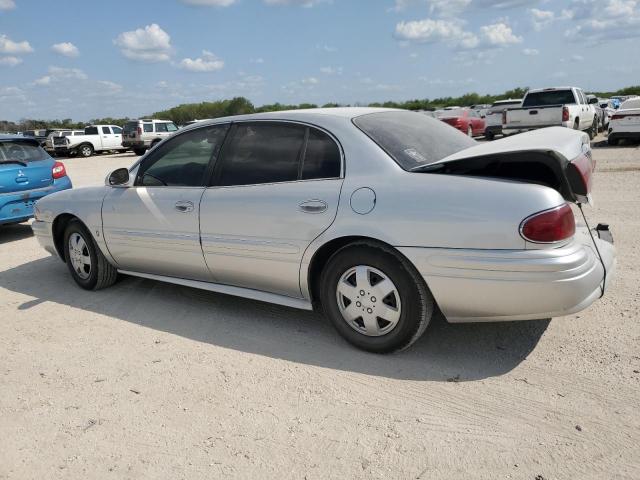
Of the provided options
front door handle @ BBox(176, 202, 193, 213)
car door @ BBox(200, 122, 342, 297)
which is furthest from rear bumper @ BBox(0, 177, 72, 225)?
car door @ BBox(200, 122, 342, 297)

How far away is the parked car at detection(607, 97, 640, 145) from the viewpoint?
16531mm

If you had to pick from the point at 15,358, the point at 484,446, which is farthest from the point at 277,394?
the point at 15,358

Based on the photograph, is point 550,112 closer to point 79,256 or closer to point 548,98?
point 548,98

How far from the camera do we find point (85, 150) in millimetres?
30500

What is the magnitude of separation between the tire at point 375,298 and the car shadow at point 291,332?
15 cm

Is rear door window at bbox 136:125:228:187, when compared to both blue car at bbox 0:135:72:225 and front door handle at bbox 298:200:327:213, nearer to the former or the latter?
front door handle at bbox 298:200:327:213

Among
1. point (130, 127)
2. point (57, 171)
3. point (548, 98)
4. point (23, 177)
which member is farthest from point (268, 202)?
point (130, 127)

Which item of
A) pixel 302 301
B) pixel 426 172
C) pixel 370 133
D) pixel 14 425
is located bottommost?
pixel 14 425

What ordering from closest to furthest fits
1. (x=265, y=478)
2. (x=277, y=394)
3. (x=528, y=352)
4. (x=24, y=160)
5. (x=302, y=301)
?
(x=265, y=478)
(x=277, y=394)
(x=528, y=352)
(x=302, y=301)
(x=24, y=160)

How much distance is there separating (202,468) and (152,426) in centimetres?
50

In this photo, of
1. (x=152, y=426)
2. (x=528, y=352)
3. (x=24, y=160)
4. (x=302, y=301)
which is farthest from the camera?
(x=24, y=160)

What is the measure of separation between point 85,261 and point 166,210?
1351 millimetres

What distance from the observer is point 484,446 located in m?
2.65

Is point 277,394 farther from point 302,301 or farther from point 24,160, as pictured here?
point 24,160
